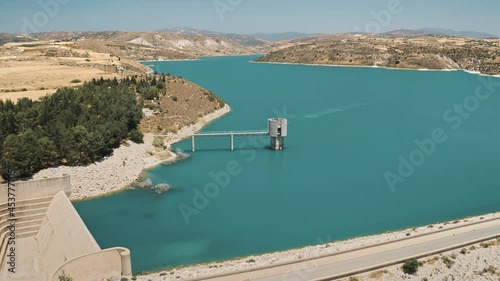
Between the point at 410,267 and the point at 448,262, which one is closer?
the point at 410,267

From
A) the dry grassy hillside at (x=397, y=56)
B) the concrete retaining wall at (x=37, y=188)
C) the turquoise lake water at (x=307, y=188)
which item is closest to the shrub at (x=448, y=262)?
the turquoise lake water at (x=307, y=188)

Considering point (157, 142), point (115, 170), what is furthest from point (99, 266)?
point (157, 142)

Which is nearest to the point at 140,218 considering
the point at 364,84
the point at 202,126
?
the point at 202,126

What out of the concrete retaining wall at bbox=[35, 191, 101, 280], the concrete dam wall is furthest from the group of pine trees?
the concrete retaining wall at bbox=[35, 191, 101, 280]

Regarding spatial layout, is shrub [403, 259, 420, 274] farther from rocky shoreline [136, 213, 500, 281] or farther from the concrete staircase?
the concrete staircase

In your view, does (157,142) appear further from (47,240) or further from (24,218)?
(47,240)

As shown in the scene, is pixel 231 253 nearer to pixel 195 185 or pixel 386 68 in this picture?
pixel 195 185
